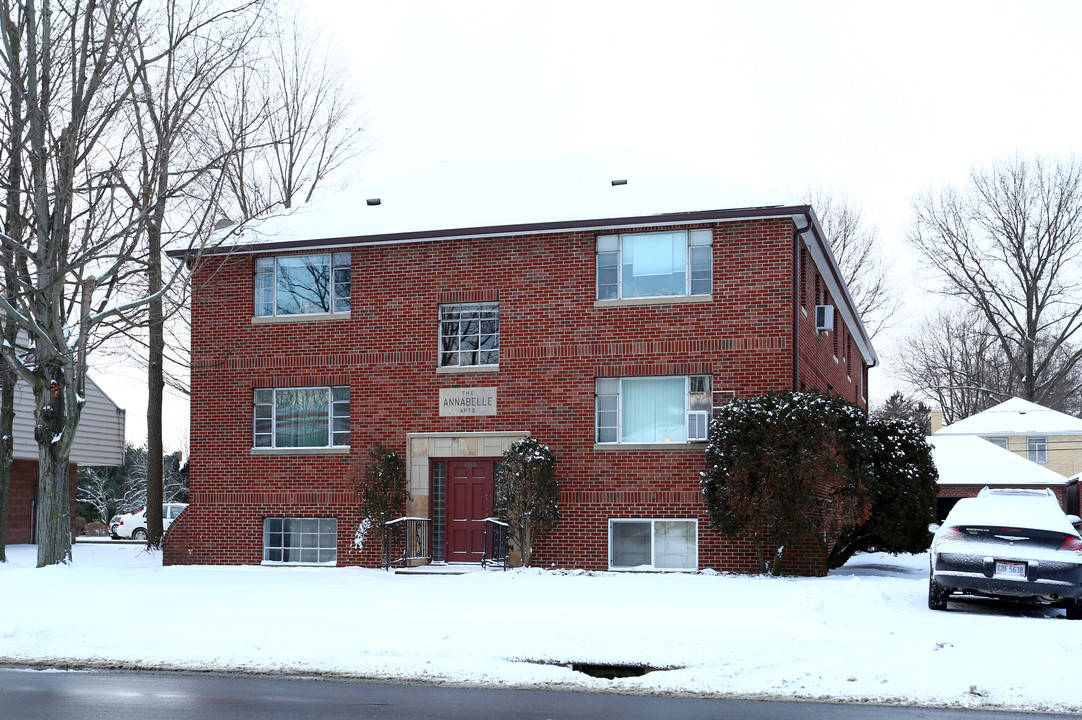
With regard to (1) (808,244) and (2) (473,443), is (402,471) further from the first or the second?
(1) (808,244)

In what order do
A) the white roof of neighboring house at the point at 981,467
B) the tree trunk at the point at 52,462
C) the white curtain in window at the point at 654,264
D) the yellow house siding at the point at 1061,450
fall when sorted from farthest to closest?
the yellow house siding at the point at 1061,450, the white roof of neighboring house at the point at 981,467, the white curtain in window at the point at 654,264, the tree trunk at the point at 52,462

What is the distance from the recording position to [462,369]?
22484 millimetres

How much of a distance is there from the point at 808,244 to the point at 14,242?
47.1 feet

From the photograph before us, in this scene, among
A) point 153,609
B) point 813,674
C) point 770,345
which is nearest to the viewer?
point 813,674

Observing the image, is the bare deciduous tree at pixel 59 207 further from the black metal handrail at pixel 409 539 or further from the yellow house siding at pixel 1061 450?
the yellow house siding at pixel 1061 450

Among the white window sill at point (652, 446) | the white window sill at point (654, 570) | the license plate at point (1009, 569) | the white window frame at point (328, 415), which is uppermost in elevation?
the white window frame at point (328, 415)

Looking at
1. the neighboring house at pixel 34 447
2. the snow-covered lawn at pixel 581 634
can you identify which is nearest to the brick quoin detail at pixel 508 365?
the snow-covered lawn at pixel 581 634

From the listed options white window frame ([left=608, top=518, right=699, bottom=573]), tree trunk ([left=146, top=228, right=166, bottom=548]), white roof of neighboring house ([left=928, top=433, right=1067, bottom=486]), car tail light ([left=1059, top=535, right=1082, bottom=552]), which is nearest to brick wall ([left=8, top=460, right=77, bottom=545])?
tree trunk ([left=146, top=228, right=166, bottom=548])

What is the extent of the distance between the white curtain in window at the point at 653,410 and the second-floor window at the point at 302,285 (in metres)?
6.17

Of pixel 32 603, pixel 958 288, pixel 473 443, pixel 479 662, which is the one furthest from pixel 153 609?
pixel 958 288

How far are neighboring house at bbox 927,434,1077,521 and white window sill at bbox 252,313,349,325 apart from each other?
26.8 meters

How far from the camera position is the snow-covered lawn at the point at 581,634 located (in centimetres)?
1037

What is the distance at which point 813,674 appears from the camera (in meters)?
10.5

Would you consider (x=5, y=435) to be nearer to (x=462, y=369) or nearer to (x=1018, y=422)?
(x=462, y=369)
